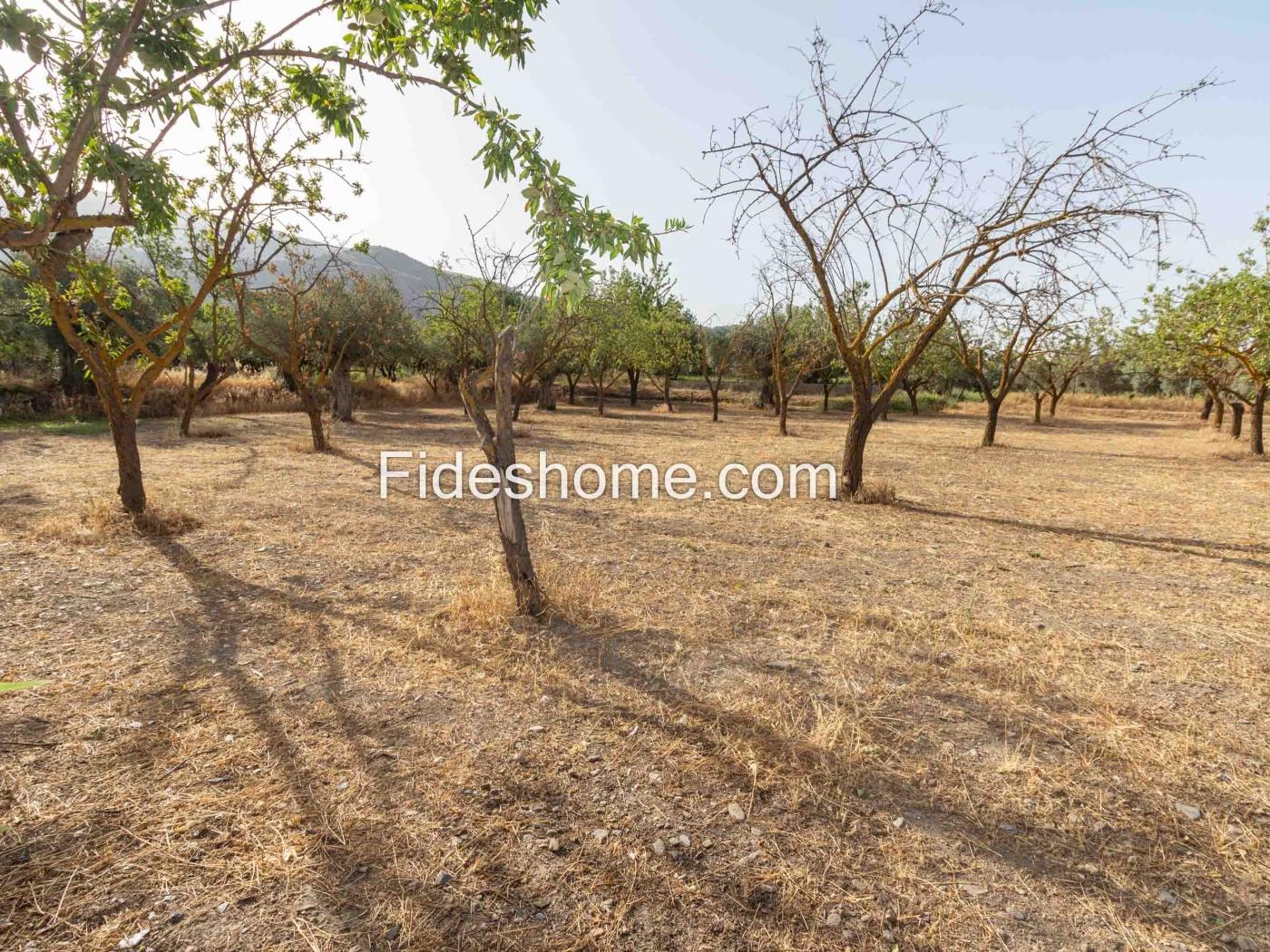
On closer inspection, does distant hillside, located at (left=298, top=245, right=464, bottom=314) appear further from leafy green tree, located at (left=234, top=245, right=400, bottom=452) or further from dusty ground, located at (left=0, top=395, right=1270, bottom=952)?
dusty ground, located at (left=0, top=395, right=1270, bottom=952)

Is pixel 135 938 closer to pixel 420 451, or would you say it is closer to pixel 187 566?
pixel 187 566

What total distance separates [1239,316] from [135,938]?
63.8 ft

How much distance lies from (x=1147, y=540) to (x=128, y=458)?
13.0 metres

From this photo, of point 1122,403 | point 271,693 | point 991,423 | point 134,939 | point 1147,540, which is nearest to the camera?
point 134,939

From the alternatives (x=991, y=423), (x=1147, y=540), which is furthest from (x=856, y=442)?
(x=991, y=423)

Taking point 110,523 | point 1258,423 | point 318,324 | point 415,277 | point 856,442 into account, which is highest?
point 415,277

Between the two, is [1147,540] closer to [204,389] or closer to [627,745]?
[627,745]

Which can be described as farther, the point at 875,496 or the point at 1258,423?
the point at 1258,423

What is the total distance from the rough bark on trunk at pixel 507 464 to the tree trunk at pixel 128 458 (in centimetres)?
454

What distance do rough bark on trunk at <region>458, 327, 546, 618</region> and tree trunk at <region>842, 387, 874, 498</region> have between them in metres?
6.52

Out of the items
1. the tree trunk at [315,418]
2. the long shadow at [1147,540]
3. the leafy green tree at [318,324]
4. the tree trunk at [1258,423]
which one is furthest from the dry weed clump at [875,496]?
the tree trunk at [1258,423]

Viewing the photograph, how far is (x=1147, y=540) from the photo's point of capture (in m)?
7.53

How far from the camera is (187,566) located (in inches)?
218

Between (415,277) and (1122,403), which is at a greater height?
(415,277)
